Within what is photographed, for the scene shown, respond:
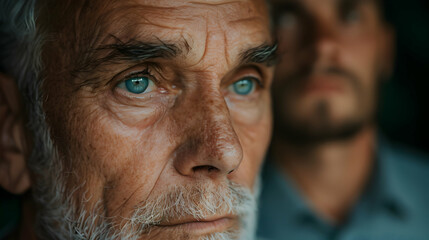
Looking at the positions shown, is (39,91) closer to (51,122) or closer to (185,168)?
(51,122)

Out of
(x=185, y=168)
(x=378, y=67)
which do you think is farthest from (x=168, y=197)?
(x=378, y=67)

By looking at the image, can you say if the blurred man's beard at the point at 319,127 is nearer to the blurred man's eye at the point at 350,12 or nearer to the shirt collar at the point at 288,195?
the shirt collar at the point at 288,195

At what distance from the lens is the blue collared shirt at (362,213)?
2.73 meters

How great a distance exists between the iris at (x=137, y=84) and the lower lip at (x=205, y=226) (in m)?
0.45

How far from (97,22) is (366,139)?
2.07 metres

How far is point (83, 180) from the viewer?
1517mm

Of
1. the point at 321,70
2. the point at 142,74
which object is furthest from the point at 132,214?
the point at 321,70

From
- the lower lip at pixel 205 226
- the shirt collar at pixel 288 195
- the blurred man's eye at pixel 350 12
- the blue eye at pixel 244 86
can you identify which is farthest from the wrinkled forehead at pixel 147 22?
the shirt collar at pixel 288 195

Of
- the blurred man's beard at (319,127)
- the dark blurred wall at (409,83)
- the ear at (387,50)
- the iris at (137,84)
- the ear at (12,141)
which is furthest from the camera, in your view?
the dark blurred wall at (409,83)

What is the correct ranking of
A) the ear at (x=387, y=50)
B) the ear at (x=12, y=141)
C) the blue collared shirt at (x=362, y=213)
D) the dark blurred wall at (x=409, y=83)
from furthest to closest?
the dark blurred wall at (x=409, y=83), the ear at (x=387, y=50), the blue collared shirt at (x=362, y=213), the ear at (x=12, y=141)

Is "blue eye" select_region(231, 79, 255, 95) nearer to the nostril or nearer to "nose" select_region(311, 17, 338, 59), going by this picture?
the nostril

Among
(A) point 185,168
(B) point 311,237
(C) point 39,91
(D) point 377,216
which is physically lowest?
(B) point 311,237

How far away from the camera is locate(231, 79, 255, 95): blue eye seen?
1.76 meters

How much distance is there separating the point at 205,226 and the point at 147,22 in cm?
67
